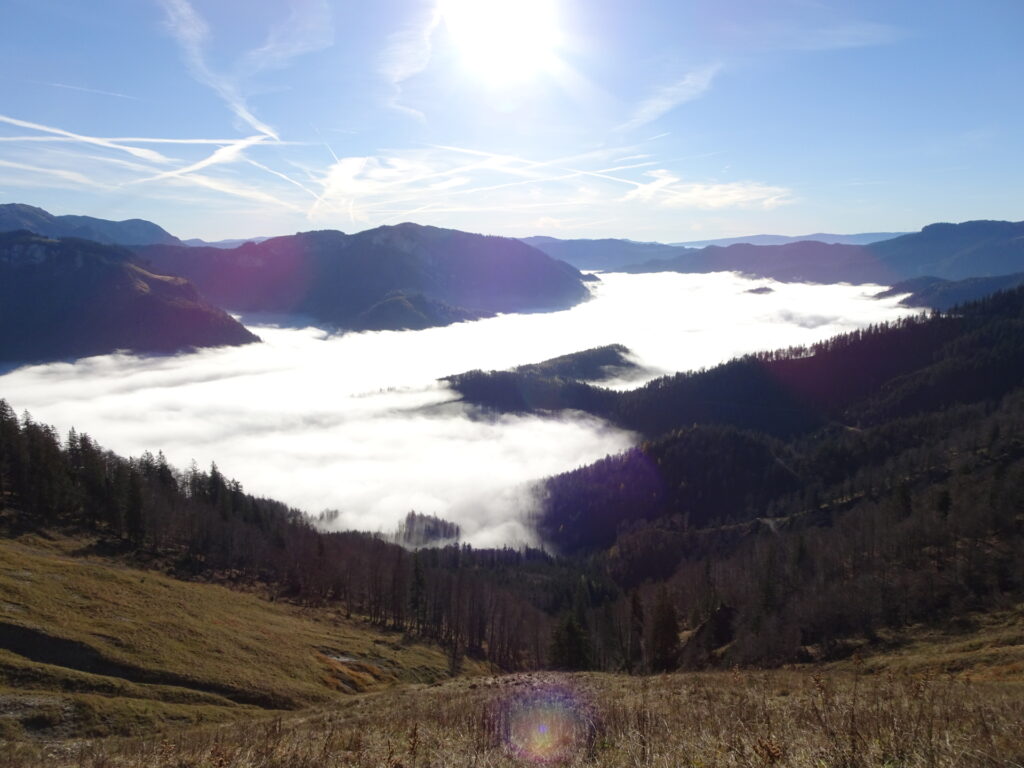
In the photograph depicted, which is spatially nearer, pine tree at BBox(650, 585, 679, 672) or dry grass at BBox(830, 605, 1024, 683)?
dry grass at BBox(830, 605, 1024, 683)

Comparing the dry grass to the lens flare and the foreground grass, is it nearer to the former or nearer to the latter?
the foreground grass

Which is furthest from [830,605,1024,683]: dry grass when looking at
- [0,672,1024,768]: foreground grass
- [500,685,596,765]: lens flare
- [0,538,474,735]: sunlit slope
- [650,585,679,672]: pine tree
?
[0,538,474,735]: sunlit slope

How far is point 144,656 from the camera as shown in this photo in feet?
144

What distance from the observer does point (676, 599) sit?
106 m

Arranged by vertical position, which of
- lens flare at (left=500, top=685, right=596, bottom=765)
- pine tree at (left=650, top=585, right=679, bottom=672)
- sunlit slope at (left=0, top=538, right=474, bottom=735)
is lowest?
pine tree at (left=650, top=585, right=679, bottom=672)

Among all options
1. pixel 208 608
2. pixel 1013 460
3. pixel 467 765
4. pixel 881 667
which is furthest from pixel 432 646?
pixel 1013 460

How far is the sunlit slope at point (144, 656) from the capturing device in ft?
118

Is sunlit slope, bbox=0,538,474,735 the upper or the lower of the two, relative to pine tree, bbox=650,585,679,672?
upper

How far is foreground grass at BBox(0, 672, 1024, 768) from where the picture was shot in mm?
10562

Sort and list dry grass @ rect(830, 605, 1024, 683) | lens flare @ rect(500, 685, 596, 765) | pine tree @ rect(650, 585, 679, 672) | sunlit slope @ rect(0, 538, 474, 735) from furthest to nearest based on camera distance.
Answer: pine tree @ rect(650, 585, 679, 672) → sunlit slope @ rect(0, 538, 474, 735) → dry grass @ rect(830, 605, 1024, 683) → lens flare @ rect(500, 685, 596, 765)

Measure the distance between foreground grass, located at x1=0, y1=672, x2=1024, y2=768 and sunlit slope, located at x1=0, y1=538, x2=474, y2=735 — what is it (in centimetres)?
1997

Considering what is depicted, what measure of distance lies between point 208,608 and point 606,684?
160ft

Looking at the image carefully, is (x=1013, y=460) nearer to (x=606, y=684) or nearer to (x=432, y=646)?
(x=432, y=646)

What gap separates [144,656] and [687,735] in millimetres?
46115
